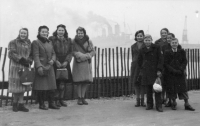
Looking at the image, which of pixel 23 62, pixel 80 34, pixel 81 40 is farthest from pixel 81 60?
pixel 23 62

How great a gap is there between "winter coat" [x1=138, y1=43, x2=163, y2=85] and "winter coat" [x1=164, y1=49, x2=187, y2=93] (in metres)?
0.24

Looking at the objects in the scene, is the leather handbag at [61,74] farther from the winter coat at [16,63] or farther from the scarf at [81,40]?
the scarf at [81,40]

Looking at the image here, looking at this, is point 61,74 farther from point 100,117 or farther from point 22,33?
point 100,117

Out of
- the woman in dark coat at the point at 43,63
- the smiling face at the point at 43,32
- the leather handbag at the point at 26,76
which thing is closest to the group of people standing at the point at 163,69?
the woman in dark coat at the point at 43,63

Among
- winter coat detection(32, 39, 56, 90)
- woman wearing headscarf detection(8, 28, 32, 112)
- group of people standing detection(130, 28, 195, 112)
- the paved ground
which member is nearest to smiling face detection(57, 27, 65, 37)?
winter coat detection(32, 39, 56, 90)

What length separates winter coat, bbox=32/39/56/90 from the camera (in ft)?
18.8

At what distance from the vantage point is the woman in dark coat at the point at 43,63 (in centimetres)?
573

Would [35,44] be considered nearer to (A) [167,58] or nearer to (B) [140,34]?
(B) [140,34]

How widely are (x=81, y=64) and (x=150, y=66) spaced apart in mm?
1725

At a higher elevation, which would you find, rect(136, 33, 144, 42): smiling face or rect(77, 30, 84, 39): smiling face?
rect(77, 30, 84, 39): smiling face

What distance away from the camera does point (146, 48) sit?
572cm

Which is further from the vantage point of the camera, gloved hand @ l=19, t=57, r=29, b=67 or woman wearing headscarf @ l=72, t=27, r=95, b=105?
woman wearing headscarf @ l=72, t=27, r=95, b=105

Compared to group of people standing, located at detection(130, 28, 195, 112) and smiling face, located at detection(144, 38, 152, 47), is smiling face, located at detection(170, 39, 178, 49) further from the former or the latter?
smiling face, located at detection(144, 38, 152, 47)

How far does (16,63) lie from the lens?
5.58 metres
